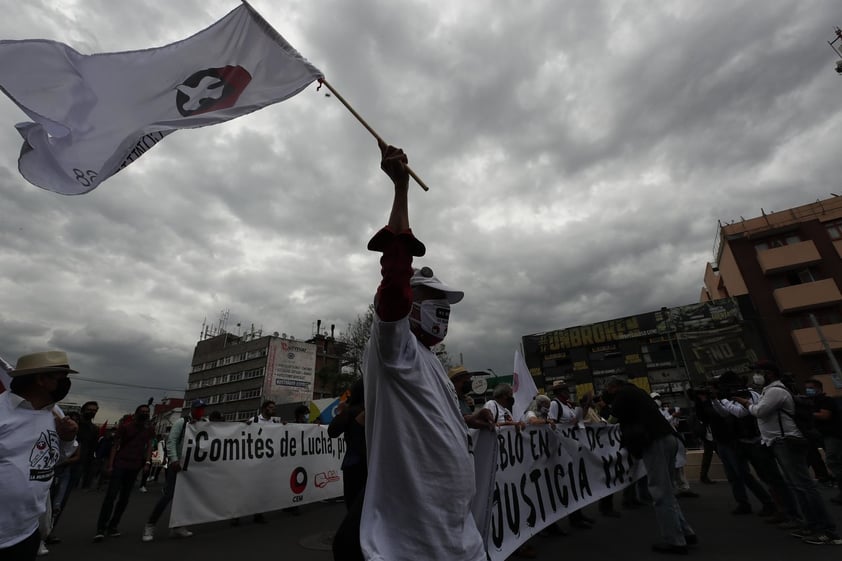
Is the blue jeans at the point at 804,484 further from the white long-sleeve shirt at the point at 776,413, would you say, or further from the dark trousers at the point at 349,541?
the dark trousers at the point at 349,541

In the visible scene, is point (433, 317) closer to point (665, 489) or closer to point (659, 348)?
point (665, 489)

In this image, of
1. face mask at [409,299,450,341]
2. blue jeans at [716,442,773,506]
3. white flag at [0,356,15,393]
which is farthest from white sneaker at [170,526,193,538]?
blue jeans at [716,442,773,506]

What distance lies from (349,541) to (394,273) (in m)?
0.97

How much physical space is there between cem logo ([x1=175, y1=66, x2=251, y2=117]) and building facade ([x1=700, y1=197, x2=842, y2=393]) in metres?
34.1

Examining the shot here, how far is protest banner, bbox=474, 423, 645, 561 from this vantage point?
12.6 ft

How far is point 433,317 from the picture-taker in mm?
1833

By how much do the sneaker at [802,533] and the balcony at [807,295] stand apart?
103 ft

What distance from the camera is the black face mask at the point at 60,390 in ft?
8.70

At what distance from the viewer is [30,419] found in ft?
7.99

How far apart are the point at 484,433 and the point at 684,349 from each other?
33820mm

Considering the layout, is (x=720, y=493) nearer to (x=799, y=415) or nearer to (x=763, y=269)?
(x=799, y=415)

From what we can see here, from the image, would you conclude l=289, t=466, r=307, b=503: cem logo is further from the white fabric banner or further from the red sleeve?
the red sleeve

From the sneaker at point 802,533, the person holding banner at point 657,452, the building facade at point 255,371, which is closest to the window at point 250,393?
the building facade at point 255,371

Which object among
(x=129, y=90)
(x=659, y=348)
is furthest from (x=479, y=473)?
(x=659, y=348)
